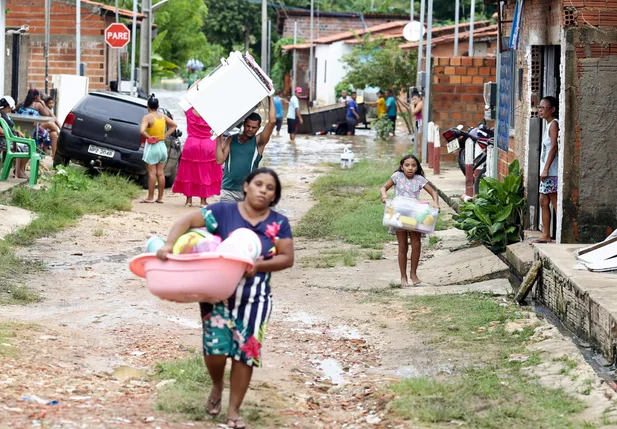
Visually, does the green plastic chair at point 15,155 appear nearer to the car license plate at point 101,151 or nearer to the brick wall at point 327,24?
the car license plate at point 101,151

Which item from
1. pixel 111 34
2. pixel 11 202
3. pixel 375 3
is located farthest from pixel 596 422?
pixel 375 3

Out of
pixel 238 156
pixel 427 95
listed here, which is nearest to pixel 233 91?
pixel 238 156

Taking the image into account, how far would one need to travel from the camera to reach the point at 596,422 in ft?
19.8

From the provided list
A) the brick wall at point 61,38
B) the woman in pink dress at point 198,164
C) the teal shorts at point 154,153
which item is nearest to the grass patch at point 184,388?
the woman in pink dress at point 198,164

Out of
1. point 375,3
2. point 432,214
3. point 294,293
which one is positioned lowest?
point 294,293

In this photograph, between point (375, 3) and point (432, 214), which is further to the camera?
point (375, 3)

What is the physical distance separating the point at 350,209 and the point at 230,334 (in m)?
11.0

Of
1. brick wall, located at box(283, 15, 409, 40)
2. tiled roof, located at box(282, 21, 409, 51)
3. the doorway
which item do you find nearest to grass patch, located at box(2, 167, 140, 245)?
the doorway

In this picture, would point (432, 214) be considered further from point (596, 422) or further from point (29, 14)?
point (29, 14)

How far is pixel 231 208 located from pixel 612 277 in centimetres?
358

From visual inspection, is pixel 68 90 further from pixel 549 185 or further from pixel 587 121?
pixel 587 121

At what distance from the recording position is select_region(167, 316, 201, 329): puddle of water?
879 centimetres

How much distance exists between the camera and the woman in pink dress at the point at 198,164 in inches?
651

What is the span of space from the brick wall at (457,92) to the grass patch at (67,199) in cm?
781
